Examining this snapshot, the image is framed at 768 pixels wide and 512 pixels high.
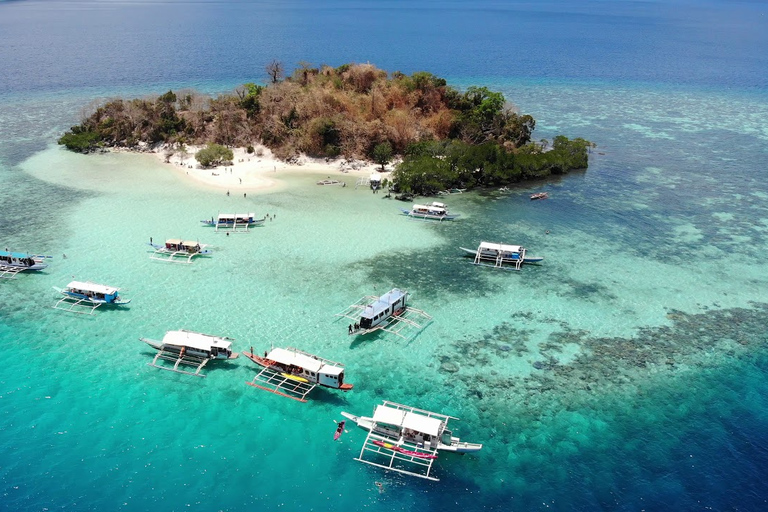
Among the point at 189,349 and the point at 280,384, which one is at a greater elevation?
the point at 189,349

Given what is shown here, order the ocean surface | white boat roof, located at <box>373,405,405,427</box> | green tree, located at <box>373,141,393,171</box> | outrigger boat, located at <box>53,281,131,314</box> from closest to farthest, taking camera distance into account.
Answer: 1. the ocean surface
2. white boat roof, located at <box>373,405,405,427</box>
3. outrigger boat, located at <box>53,281,131,314</box>
4. green tree, located at <box>373,141,393,171</box>

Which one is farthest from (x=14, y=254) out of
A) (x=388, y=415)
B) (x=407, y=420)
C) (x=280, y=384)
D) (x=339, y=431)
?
(x=407, y=420)

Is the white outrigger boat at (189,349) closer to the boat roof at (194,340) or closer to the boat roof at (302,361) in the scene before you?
the boat roof at (194,340)

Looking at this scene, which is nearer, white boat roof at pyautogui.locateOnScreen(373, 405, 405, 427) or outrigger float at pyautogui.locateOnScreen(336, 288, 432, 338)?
white boat roof at pyautogui.locateOnScreen(373, 405, 405, 427)

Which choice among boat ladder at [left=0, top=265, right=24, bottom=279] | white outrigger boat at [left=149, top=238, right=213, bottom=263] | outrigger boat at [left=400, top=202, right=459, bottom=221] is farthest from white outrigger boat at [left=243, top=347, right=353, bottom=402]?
outrigger boat at [left=400, top=202, right=459, bottom=221]

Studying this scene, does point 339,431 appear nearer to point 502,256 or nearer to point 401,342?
point 401,342

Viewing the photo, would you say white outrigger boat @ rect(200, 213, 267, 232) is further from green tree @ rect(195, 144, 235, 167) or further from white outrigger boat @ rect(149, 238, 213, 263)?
green tree @ rect(195, 144, 235, 167)

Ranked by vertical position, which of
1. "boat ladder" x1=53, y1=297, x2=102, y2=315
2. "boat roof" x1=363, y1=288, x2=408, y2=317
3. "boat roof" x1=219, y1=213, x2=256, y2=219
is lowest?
"boat ladder" x1=53, y1=297, x2=102, y2=315
